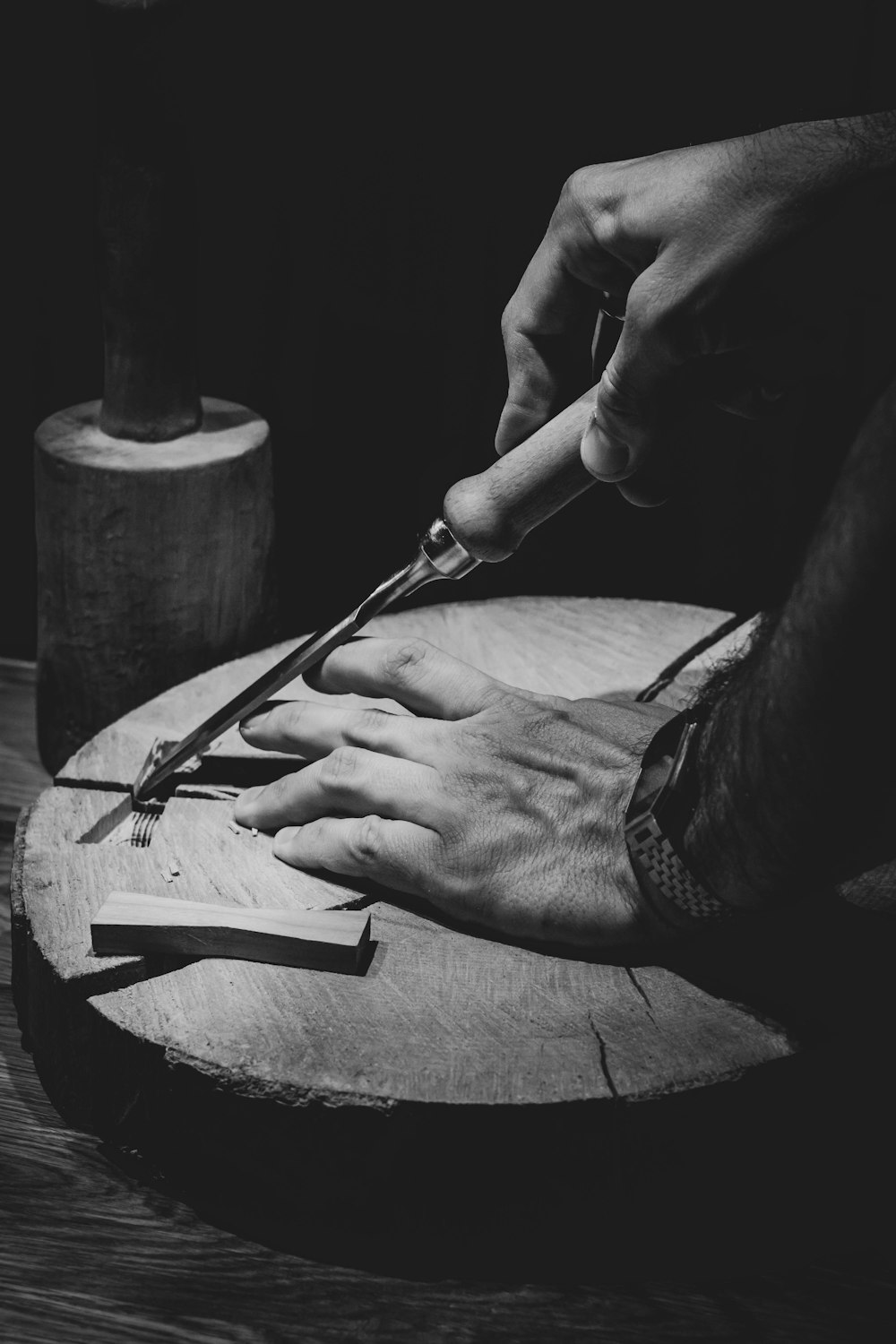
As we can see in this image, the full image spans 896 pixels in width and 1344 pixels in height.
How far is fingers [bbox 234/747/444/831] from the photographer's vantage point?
1289 mm

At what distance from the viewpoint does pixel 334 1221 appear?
3.57 ft

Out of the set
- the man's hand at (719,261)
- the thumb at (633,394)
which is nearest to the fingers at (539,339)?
the man's hand at (719,261)

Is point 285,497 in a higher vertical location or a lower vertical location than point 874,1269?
higher

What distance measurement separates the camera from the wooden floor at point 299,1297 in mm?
1048

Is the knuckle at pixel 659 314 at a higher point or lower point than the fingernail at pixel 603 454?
higher

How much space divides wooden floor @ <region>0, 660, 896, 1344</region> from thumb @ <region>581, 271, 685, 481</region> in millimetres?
659

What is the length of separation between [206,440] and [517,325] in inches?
27.8

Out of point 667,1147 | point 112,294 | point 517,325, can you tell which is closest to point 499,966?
point 667,1147

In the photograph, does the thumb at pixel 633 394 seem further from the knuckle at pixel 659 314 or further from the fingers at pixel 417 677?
the fingers at pixel 417 677

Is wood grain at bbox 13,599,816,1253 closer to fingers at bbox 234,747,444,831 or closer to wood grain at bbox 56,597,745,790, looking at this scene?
fingers at bbox 234,747,444,831

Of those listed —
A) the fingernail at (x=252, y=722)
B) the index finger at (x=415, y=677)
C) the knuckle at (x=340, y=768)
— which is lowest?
the fingernail at (x=252, y=722)

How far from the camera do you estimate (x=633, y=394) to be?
3.90 feet

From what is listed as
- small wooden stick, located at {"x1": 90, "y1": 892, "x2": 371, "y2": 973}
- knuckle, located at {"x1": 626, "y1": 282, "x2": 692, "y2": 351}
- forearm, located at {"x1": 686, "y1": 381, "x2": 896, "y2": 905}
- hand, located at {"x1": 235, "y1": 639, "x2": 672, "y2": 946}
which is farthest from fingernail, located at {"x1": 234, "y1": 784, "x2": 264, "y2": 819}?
knuckle, located at {"x1": 626, "y1": 282, "x2": 692, "y2": 351}

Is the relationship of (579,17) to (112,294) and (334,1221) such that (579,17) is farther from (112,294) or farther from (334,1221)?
(334,1221)
